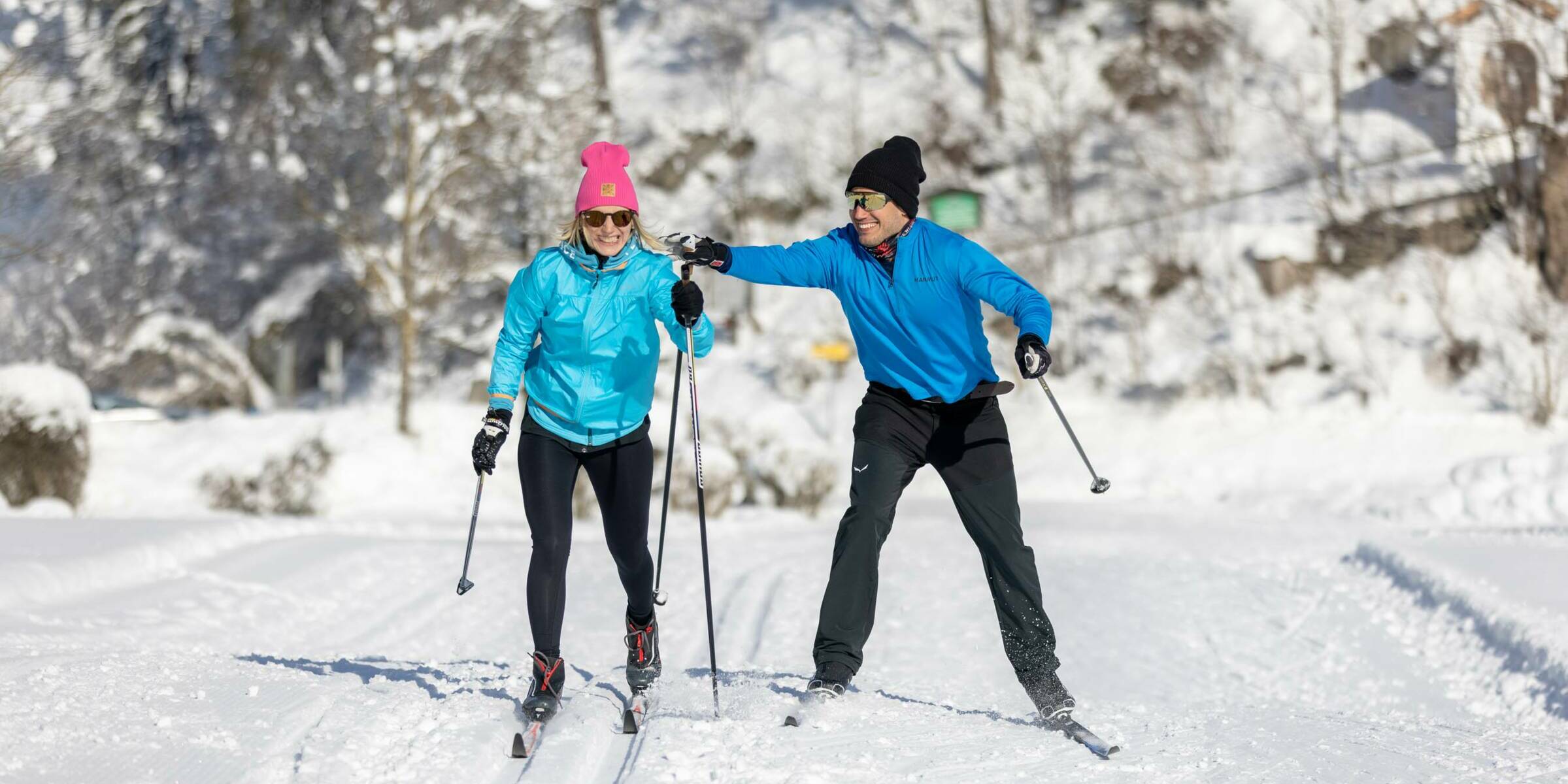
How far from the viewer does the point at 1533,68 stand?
20.3 m

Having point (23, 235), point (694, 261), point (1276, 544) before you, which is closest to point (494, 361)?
point (694, 261)

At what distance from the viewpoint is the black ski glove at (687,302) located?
4512mm

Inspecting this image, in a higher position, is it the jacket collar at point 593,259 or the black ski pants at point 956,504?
the jacket collar at point 593,259

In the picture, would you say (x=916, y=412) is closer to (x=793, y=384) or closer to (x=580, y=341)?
(x=580, y=341)

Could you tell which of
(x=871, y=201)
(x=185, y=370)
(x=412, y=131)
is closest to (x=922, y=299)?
(x=871, y=201)

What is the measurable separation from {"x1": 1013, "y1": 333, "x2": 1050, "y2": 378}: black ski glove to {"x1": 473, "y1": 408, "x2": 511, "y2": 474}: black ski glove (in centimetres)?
170

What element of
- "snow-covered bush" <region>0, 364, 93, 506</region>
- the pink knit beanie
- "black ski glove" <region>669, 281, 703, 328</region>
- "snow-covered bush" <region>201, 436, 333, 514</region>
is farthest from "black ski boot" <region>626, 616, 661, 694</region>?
"snow-covered bush" <region>201, 436, 333, 514</region>

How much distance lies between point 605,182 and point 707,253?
42 centimetres

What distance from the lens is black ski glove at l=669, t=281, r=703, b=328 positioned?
451cm

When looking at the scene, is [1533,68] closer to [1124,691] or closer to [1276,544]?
[1276,544]

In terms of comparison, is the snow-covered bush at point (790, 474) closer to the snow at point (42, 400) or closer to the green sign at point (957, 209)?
the snow at point (42, 400)

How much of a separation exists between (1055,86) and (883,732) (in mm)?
33892

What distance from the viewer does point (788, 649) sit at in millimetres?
7078

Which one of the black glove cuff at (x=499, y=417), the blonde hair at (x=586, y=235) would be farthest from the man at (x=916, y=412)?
the black glove cuff at (x=499, y=417)
